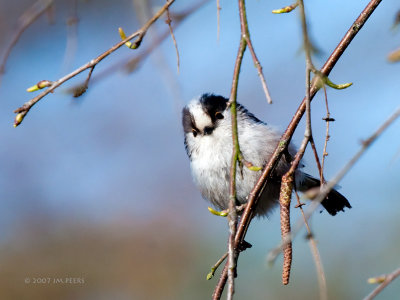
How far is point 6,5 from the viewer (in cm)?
683

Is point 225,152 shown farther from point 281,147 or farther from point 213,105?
point 281,147

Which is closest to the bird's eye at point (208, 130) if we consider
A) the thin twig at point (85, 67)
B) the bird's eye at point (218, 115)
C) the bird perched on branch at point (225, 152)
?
the bird perched on branch at point (225, 152)

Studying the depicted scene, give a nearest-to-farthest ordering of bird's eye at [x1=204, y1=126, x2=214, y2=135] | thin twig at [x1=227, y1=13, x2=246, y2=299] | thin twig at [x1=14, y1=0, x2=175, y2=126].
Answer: thin twig at [x1=227, y1=13, x2=246, y2=299] < thin twig at [x1=14, y1=0, x2=175, y2=126] < bird's eye at [x1=204, y1=126, x2=214, y2=135]

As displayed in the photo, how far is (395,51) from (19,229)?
5.78m

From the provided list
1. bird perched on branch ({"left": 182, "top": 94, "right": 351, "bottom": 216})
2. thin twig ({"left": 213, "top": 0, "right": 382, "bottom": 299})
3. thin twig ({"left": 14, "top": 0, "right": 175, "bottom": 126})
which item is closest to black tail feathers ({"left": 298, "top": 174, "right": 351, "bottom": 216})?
bird perched on branch ({"left": 182, "top": 94, "right": 351, "bottom": 216})

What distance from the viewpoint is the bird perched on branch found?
344cm

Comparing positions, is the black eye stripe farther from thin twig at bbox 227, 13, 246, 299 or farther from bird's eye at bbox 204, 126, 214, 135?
thin twig at bbox 227, 13, 246, 299

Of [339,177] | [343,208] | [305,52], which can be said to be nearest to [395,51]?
[305,52]

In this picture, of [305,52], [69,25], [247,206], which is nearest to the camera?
[305,52]

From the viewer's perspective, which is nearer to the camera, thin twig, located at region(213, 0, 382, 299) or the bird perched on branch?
thin twig, located at region(213, 0, 382, 299)

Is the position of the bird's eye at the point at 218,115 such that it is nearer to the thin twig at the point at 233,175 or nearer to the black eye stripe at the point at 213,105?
the black eye stripe at the point at 213,105

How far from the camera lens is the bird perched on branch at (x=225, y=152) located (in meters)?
3.44

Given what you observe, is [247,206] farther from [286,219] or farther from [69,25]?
[69,25]

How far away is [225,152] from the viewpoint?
345 cm
